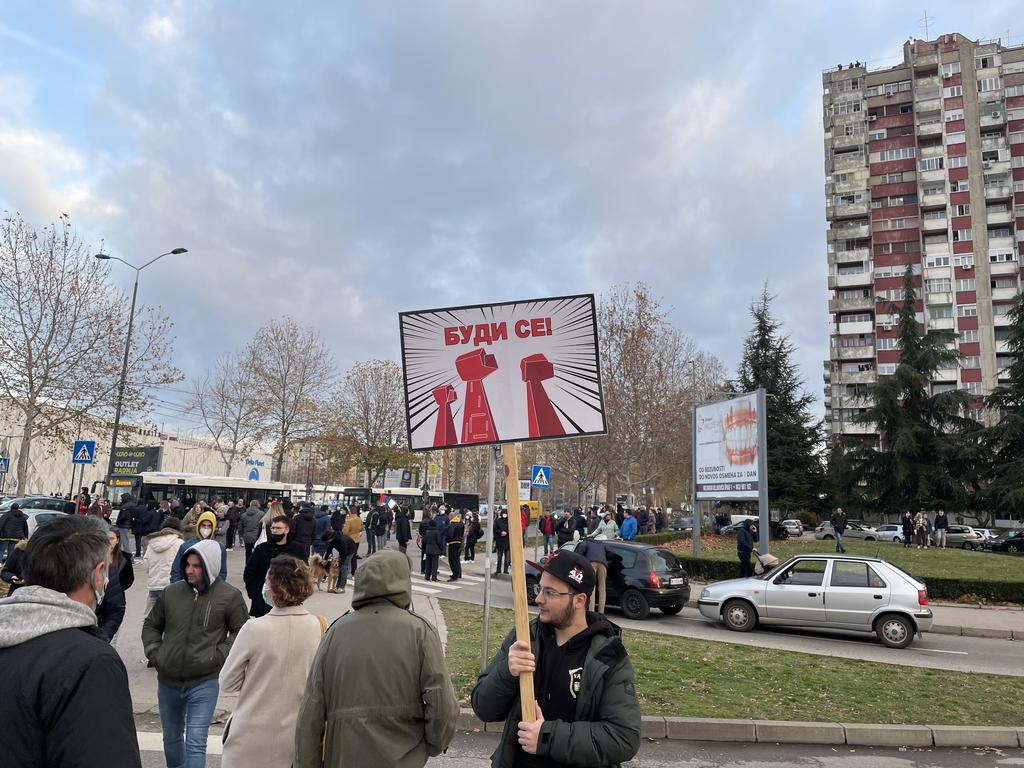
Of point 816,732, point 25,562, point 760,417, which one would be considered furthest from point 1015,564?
point 25,562

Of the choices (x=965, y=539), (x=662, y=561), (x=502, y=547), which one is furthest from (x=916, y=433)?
(x=662, y=561)

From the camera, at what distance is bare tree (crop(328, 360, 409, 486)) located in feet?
163

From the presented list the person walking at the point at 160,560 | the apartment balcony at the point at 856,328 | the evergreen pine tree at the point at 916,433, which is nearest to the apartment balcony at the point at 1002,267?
the apartment balcony at the point at 856,328

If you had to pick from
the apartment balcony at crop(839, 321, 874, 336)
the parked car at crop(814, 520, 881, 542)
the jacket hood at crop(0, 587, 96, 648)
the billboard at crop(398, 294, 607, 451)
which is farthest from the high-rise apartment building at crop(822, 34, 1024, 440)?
the jacket hood at crop(0, 587, 96, 648)

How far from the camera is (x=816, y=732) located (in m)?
6.79

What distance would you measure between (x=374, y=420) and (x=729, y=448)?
3343 cm

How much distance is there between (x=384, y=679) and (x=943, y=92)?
87286mm

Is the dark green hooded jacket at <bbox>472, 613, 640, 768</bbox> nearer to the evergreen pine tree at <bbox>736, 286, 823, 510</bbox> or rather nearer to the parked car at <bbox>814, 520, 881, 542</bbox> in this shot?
the evergreen pine tree at <bbox>736, 286, 823, 510</bbox>

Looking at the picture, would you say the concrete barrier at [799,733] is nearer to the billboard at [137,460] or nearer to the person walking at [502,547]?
the person walking at [502,547]

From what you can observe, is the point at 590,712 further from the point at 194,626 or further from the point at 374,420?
the point at 374,420

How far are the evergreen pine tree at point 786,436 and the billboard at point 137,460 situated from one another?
32286mm

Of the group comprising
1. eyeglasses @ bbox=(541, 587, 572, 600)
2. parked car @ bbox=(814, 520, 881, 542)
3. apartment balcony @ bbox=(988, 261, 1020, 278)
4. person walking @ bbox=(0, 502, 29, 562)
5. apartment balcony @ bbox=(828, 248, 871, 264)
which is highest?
apartment balcony @ bbox=(828, 248, 871, 264)

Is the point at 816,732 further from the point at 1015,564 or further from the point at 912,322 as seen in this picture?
the point at 912,322

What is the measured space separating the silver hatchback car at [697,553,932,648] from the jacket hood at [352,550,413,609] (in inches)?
450
